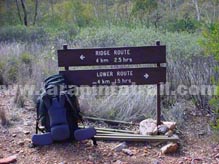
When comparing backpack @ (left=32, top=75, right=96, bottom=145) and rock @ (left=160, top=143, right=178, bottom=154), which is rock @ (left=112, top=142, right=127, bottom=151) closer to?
backpack @ (left=32, top=75, right=96, bottom=145)

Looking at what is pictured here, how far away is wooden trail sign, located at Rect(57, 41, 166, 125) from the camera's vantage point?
173 inches

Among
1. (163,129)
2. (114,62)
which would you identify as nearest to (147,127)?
(163,129)

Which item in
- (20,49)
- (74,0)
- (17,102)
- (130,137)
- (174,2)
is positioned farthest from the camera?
(174,2)

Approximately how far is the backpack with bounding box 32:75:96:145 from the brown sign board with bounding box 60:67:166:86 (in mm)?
354

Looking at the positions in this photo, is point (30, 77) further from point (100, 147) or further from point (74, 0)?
point (74, 0)

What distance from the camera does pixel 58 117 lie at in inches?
160

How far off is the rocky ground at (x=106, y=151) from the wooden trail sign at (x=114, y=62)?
482mm

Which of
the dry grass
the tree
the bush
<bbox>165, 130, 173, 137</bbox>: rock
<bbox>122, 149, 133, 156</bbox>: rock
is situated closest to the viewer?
<bbox>122, 149, 133, 156</bbox>: rock

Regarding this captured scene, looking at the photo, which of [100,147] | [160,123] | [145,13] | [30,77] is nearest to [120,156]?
[100,147]

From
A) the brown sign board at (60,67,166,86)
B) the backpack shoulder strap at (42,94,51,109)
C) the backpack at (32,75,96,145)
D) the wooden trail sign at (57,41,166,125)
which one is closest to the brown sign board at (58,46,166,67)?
the wooden trail sign at (57,41,166,125)

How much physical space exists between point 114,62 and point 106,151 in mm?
1024

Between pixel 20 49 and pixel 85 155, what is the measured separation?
5214 millimetres

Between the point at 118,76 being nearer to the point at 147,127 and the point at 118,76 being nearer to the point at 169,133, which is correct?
the point at 147,127

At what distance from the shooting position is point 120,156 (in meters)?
3.95
